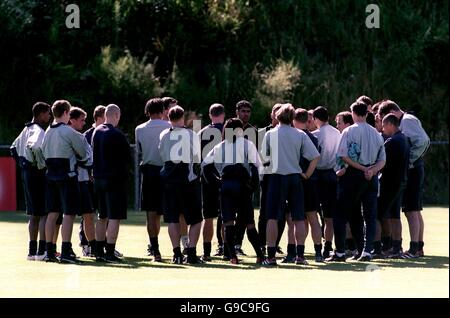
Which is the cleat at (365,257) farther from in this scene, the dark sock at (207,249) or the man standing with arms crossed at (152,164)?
the man standing with arms crossed at (152,164)

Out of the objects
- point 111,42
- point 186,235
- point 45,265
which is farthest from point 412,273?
point 111,42

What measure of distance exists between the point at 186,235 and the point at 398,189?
111 inches

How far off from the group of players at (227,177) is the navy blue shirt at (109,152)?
0.04 feet

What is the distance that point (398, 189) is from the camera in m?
16.2

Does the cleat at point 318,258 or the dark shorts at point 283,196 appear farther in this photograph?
the cleat at point 318,258

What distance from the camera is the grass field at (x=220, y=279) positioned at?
40.4ft

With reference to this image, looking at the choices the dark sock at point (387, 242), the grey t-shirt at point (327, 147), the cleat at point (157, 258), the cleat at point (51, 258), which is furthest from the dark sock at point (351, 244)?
the cleat at point (51, 258)

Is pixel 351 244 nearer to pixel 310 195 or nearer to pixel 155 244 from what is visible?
pixel 310 195

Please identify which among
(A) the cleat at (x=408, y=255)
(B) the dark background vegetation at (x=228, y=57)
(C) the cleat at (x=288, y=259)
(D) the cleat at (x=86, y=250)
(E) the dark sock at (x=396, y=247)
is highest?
(B) the dark background vegetation at (x=228, y=57)

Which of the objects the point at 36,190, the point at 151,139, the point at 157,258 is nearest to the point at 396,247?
the point at 157,258

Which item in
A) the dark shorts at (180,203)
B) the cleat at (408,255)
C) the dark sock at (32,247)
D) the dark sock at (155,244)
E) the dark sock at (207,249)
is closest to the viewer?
the dark shorts at (180,203)

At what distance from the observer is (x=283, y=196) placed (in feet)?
49.7

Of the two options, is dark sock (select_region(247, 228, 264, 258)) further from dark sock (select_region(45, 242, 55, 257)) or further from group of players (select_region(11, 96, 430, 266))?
dark sock (select_region(45, 242, 55, 257))

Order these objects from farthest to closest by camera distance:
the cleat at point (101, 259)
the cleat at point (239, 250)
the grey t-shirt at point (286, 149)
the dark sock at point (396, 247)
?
the cleat at point (239, 250), the dark sock at point (396, 247), the cleat at point (101, 259), the grey t-shirt at point (286, 149)
